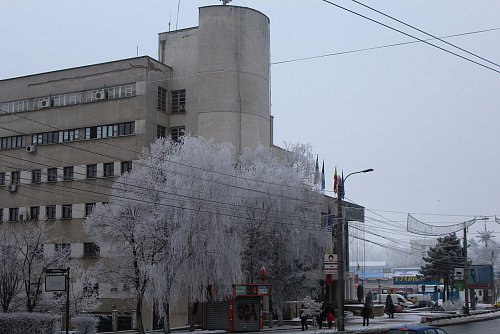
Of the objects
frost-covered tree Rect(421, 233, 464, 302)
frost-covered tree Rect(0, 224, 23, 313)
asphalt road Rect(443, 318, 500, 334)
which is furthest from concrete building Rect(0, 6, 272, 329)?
frost-covered tree Rect(421, 233, 464, 302)

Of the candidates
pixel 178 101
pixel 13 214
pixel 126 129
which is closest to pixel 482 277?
pixel 178 101

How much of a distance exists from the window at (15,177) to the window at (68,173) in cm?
599

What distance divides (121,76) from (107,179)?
9.29 metres

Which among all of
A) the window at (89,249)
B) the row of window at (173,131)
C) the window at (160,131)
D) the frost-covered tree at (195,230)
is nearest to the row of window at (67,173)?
the window at (160,131)

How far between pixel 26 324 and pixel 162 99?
3668 centimetres

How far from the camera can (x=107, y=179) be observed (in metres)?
61.0

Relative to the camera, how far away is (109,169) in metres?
61.4

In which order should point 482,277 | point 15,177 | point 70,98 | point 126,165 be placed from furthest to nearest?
point 482,277 < point 15,177 < point 70,98 < point 126,165

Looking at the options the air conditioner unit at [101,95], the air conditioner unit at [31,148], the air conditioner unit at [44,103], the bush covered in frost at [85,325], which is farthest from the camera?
the air conditioner unit at [44,103]

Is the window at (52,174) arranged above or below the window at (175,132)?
below

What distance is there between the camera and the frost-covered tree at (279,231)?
47906 millimetres

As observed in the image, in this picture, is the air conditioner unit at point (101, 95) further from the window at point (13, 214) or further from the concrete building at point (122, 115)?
the window at point (13, 214)

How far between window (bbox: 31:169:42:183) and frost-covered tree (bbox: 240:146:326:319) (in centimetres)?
2359

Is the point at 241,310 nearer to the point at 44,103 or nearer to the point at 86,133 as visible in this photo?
the point at 86,133
